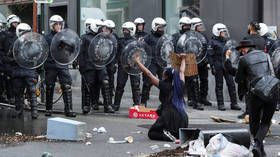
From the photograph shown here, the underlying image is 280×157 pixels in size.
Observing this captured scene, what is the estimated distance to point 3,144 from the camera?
29.7 ft

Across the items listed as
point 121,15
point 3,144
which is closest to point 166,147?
point 3,144

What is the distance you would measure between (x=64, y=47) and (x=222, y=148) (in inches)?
230

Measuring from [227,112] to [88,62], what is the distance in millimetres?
3449

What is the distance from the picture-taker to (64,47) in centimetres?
1239

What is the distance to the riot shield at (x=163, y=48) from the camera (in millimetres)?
13617

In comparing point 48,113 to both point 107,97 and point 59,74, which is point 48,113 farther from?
point 107,97

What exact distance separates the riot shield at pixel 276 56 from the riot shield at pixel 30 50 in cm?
459

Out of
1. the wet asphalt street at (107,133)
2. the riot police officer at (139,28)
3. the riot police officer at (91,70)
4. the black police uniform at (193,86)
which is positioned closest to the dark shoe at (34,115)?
the wet asphalt street at (107,133)

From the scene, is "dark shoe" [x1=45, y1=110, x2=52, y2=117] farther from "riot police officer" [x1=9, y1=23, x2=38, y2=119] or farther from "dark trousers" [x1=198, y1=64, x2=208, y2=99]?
"dark trousers" [x1=198, y1=64, x2=208, y2=99]

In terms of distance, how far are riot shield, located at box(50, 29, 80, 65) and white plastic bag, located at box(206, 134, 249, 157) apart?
5.57m

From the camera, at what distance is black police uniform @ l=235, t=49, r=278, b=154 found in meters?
8.04

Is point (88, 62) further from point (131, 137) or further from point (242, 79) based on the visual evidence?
point (242, 79)

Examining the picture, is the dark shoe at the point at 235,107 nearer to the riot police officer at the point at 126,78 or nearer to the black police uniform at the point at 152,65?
the black police uniform at the point at 152,65

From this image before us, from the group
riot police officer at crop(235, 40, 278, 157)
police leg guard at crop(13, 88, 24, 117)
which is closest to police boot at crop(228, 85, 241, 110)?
police leg guard at crop(13, 88, 24, 117)
